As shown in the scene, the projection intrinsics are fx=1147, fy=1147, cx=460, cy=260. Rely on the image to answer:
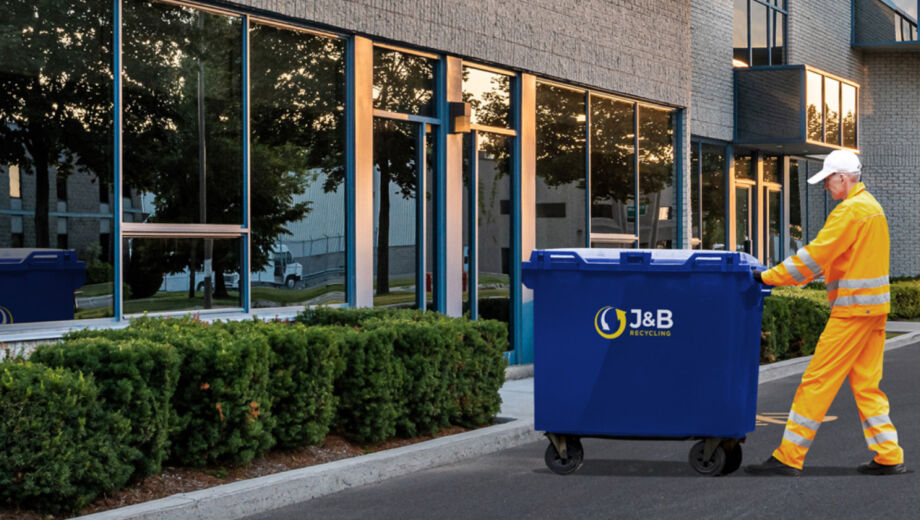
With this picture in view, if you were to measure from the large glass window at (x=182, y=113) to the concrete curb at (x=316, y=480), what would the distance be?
298 cm

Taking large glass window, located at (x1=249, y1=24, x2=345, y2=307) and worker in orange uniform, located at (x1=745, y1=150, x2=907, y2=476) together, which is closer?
worker in orange uniform, located at (x1=745, y1=150, x2=907, y2=476)

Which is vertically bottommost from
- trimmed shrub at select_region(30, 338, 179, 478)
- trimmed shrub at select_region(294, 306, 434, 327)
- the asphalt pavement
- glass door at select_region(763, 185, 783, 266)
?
the asphalt pavement

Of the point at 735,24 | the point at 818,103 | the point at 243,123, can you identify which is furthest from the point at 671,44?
the point at 243,123

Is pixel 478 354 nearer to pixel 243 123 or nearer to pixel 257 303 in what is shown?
pixel 257 303

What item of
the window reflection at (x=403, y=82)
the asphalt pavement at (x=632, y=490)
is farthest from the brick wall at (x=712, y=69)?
the asphalt pavement at (x=632, y=490)

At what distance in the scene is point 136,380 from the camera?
632 cm

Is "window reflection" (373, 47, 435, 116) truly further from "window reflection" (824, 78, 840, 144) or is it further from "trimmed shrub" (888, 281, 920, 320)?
"trimmed shrub" (888, 281, 920, 320)

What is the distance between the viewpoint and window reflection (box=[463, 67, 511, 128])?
503 inches

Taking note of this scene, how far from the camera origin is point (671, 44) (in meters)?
16.6

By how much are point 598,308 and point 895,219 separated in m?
21.8

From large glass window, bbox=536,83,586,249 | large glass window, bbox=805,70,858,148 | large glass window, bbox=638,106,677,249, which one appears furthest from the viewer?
large glass window, bbox=805,70,858,148

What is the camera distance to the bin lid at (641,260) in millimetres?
7035

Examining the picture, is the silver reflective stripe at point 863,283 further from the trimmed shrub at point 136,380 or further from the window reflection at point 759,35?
the window reflection at point 759,35

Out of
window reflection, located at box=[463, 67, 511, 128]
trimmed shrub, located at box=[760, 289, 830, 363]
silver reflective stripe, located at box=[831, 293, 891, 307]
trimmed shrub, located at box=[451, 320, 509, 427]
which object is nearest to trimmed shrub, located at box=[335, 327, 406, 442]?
trimmed shrub, located at box=[451, 320, 509, 427]
